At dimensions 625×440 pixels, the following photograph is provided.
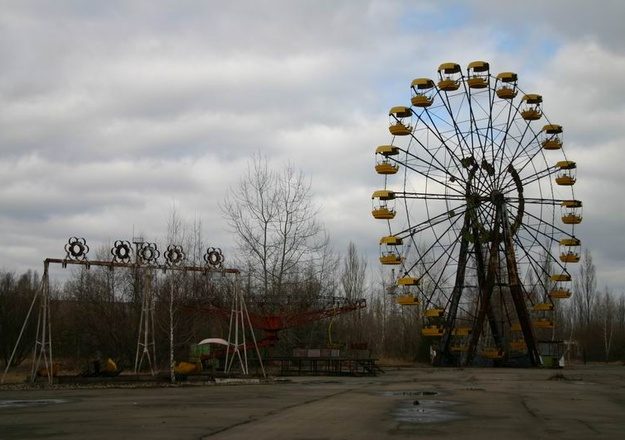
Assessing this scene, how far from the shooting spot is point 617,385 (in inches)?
1239

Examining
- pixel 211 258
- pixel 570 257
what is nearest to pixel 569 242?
pixel 570 257

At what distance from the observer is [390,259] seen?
52.2 meters

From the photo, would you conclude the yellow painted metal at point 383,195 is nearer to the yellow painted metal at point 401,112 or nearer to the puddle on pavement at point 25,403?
the yellow painted metal at point 401,112

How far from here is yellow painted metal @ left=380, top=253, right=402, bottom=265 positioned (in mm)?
52219

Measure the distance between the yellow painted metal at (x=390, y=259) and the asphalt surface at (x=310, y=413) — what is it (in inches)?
955

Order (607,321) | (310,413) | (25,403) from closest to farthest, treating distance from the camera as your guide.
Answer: (310,413) < (25,403) < (607,321)

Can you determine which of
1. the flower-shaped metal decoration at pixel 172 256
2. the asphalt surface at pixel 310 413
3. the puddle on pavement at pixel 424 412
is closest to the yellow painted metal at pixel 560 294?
the asphalt surface at pixel 310 413

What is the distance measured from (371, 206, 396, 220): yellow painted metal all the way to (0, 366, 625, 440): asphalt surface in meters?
25.5

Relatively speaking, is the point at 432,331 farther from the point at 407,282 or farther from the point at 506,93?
the point at 506,93

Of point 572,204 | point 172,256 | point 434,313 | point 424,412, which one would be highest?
point 572,204

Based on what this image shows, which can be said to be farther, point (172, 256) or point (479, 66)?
point (479, 66)

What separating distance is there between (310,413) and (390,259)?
34.4 metres

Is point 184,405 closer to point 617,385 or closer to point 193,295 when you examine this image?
point 617,385

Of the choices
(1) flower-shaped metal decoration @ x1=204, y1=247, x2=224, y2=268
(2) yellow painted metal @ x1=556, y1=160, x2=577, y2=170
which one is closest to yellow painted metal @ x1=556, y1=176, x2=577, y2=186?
(2) yellow painted metal @ x1=556, y1=160, x2=577, y2=170
